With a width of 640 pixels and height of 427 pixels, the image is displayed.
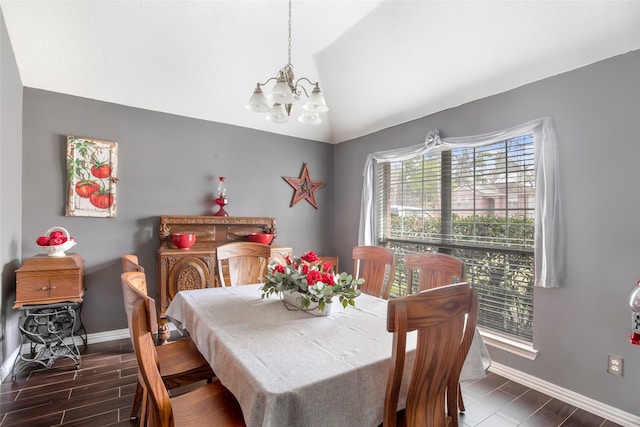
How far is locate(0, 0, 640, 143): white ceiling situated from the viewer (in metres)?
2.18

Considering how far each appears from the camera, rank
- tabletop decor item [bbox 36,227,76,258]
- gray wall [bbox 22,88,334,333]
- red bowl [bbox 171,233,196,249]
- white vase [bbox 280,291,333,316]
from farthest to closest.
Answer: red bowl [bbox 171,233,196,249], gray wall [bbox 22,88,334,333], tabletop decor item [bbox 36,227,76,258], white vase [bbox 280,291,333,316]

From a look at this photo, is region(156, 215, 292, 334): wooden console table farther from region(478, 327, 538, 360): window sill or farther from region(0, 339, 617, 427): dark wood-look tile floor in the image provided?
region(478, 327, 538, 360): window sill

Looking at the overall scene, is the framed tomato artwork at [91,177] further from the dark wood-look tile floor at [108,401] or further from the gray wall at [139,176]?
the dark wood-look tile floor at [108,401]

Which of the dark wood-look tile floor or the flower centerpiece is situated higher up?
the flower centerpiece

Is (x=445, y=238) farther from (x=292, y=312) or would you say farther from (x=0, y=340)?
(x=0, y=340)

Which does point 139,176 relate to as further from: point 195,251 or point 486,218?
point 486,218

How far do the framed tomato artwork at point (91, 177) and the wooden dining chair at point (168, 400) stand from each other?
239 cm

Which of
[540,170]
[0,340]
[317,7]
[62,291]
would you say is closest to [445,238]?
[540,170]

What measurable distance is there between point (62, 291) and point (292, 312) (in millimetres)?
2097

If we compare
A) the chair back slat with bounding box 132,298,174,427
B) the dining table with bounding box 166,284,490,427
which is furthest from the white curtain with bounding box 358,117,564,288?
the chair back slat with bounding box 132,298,174,427

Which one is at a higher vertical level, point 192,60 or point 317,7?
point 317,7

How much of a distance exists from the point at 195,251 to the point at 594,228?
131 inches

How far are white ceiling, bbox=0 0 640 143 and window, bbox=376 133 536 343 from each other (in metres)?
0.55

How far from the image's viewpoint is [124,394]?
2211mm
